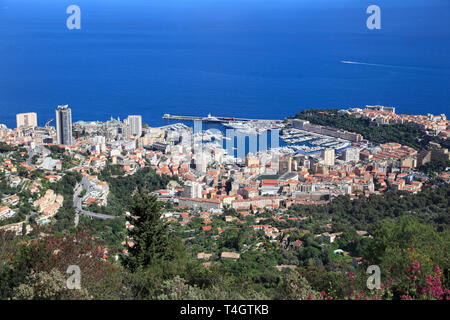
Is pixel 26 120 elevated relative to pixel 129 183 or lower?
elevated

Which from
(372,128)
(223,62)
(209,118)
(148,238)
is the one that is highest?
(223,62)

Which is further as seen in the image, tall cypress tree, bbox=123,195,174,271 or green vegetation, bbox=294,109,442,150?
green vegetation, bbox=294,109,442,150

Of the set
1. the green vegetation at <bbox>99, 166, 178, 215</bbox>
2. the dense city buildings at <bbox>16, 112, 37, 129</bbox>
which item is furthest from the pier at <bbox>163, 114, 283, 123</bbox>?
the green vegetation at <bbox>99, 166, 178, 215</bbox>

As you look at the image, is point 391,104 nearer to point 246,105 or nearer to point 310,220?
point 246,105

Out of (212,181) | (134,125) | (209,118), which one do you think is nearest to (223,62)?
(209,118)

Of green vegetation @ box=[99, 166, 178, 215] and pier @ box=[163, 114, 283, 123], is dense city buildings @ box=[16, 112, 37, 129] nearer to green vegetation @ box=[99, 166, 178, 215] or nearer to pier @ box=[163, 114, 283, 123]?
pier @ box=[163, 114, 283, 123]

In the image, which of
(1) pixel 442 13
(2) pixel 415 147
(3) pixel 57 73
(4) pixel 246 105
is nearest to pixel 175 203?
(2) pixel 415 147

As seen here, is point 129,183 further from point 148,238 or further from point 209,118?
point 209,118
